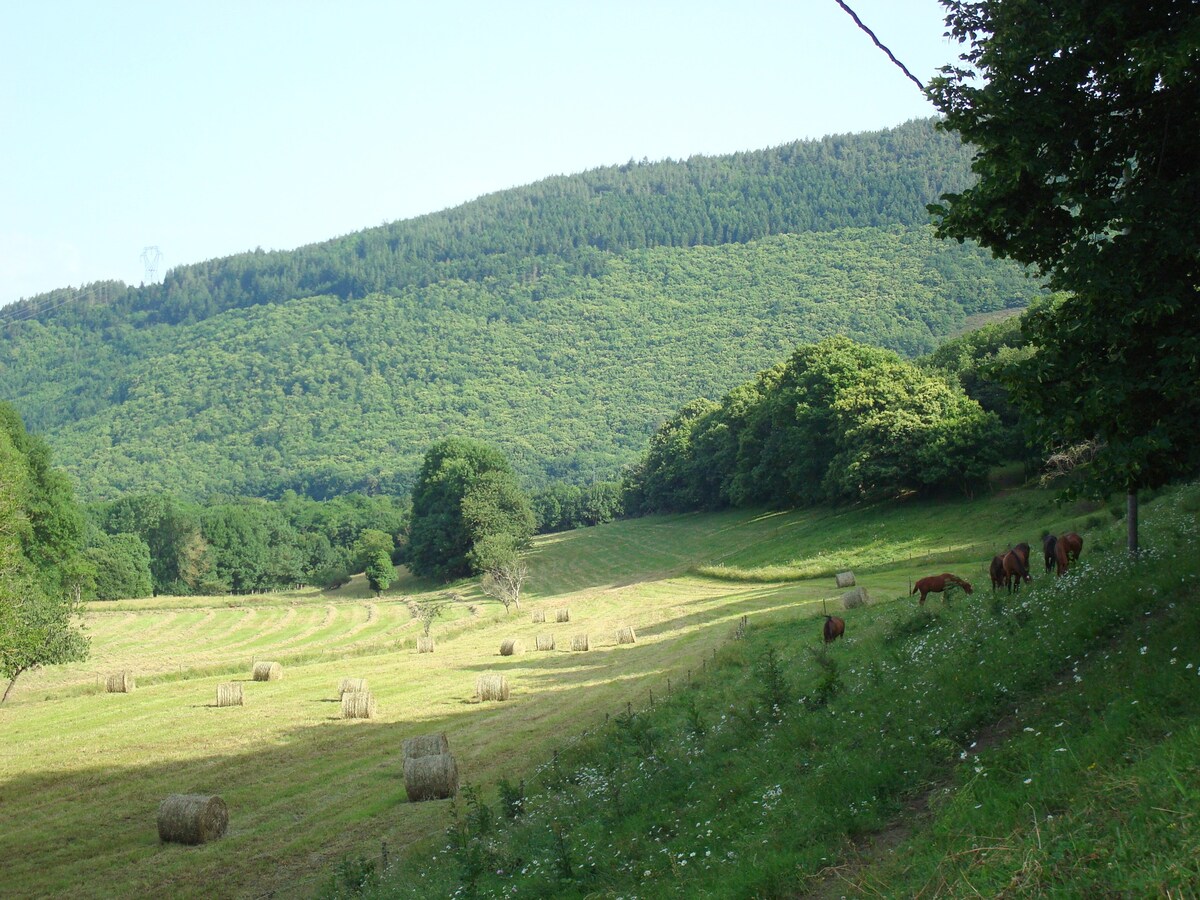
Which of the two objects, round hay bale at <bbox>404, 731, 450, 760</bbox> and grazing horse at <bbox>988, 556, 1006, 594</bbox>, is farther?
round hay bale at <bbox>404, 731, 450, 760</bbox>

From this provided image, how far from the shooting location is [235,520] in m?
132

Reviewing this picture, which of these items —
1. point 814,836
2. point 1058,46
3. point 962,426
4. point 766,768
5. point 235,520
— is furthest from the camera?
point 235,520

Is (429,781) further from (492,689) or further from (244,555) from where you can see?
(244,555)

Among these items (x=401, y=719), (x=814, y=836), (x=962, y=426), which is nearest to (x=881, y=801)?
(x=814, y=836)

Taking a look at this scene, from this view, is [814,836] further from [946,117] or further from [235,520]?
[235,520]

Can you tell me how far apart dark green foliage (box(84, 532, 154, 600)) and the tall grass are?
306ft

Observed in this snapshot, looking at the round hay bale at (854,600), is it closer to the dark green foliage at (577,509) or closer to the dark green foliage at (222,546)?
the dark green foliage at (222,546)

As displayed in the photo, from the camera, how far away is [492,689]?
31.7 meters

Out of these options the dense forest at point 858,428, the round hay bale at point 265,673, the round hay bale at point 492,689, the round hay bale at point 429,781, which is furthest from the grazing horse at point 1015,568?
the round hay bale at point 265,673

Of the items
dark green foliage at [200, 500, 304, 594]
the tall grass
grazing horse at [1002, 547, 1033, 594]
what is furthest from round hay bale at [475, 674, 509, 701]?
dark green foliage at [200, 500, 304, 594]

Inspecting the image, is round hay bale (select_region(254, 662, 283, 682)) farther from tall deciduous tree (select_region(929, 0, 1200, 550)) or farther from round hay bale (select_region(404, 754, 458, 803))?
tall deciduous tree (select_region(929, 0, 1200, 550))

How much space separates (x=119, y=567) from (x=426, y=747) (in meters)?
91.2

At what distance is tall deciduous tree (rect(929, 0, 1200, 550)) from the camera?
11297 mm

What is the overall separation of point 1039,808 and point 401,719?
2445 centimetres
